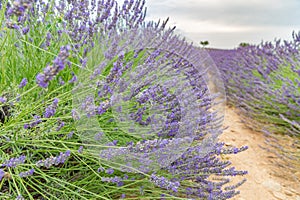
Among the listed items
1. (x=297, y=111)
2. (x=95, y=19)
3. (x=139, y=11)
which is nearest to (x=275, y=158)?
(x=297, y=111)

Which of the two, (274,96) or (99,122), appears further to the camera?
(274,96)

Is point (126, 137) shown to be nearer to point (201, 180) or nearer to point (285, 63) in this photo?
point (201, 180)

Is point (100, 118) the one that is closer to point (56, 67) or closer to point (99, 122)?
point (99, 122)

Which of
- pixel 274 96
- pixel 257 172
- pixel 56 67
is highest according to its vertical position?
pixel 56 67

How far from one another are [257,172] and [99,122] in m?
1.38

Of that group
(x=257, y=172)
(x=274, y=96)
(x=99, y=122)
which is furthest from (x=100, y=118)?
(x=274, y=96)

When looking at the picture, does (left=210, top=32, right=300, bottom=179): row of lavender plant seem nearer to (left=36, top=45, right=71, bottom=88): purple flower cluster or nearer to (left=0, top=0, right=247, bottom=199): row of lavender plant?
(left=0, top=0, right=247, bottom=199): row of lavender plant

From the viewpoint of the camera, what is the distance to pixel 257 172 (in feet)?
7.75

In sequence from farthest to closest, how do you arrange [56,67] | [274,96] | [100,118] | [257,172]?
[274,96] < [257,172] < [100,118] < [56,67]

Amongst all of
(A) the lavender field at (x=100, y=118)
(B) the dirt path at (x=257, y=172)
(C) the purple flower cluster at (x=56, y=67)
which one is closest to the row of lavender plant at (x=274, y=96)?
(B) the dirt path at (x=257, y=172)

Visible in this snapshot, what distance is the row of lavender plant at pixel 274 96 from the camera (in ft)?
9.26

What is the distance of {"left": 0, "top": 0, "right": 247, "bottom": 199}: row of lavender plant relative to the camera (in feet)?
3.74

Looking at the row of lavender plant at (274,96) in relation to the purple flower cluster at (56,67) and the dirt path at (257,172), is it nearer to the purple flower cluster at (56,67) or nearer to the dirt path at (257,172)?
the dirt path at (257,172)

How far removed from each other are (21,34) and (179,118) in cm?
74
